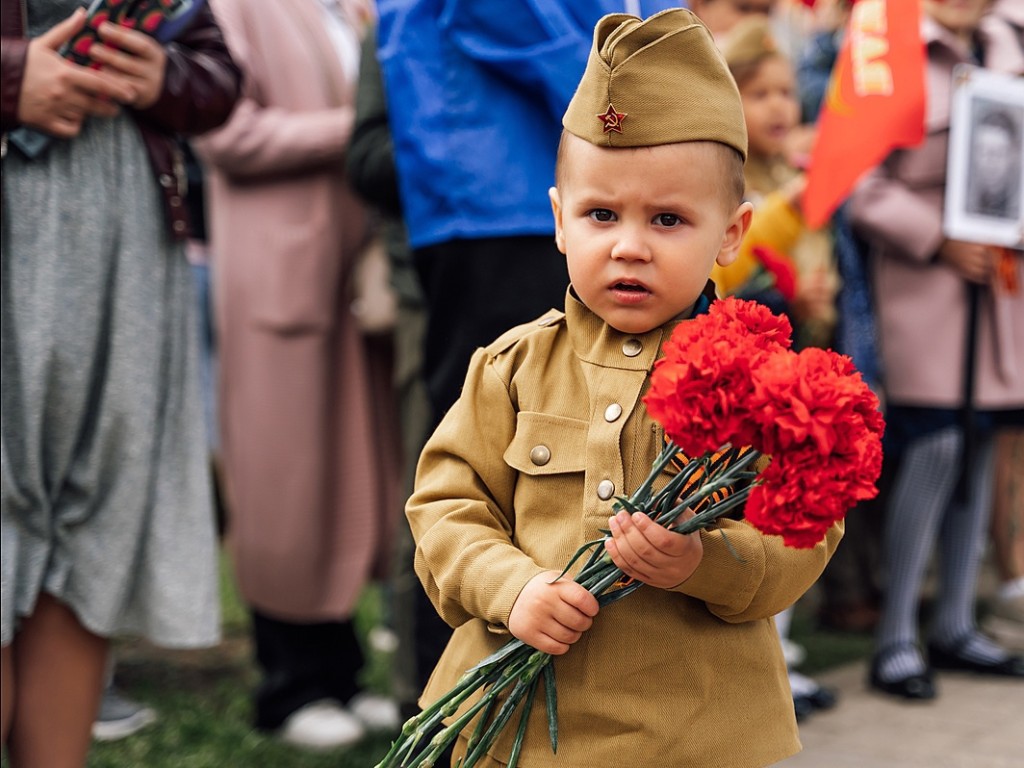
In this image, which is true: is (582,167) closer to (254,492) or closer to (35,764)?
(35,764)

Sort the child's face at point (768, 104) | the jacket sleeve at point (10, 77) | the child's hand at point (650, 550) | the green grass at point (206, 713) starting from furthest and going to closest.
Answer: the child's face at point (768, 104)
the green grass at point (206, 713)
the jacket sleeve at point (10, 77)
the child's hand at point (650, 550)

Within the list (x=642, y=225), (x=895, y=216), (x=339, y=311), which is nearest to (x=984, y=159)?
(x=895, y=216)

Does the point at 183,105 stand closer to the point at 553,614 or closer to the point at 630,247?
the point at 630,247

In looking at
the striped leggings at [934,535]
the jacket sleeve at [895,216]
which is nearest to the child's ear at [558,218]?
the jacket sleeve at [895,216]

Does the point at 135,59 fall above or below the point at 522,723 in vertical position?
above

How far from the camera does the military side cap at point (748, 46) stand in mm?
4105

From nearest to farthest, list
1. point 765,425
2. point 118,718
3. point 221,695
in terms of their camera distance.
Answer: point 765,425 → point 118,718 → point 221,695

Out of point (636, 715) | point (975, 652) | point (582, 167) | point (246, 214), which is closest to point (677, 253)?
point (582, 167)

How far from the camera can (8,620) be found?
8.74ft

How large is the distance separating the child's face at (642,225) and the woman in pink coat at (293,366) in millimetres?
1768

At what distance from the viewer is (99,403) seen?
9.30 ft

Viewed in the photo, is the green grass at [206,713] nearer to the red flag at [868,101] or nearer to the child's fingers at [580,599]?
the child's fingers at [580,599]

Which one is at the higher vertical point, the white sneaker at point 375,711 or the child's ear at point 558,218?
the child's ear at point 558,218

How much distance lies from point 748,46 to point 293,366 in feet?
→ 5.40
